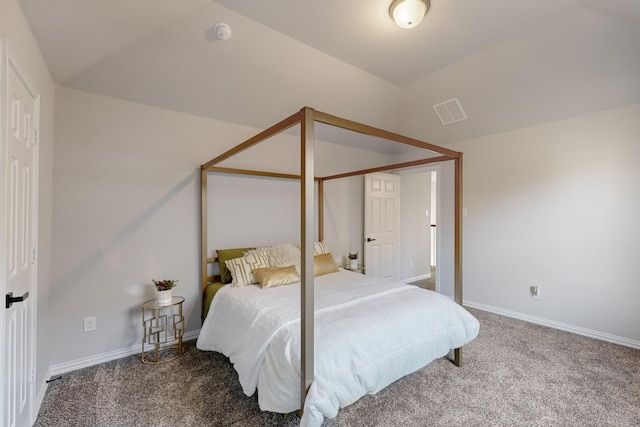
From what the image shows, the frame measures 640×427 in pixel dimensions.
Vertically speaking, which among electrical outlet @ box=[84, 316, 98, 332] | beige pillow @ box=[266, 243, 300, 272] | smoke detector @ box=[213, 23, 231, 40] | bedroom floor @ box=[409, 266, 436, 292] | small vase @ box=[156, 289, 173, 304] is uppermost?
smoke detector @ box=[213, 23, 231, 40]

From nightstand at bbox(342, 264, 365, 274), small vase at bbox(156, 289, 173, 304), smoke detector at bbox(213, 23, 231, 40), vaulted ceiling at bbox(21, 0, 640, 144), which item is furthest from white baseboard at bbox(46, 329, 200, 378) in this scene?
smoke detector at bbox(213, 23, 231, 40)

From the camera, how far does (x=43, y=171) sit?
2016 millimetres

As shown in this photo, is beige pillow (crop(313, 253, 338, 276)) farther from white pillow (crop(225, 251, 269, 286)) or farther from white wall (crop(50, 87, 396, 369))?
white wall (crop(50, 87, 396, 369))

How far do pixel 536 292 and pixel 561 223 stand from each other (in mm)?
863

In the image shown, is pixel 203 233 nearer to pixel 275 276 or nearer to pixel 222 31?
pixel 275 276

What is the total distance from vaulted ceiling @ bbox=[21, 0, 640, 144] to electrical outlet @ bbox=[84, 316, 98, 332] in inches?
79.0

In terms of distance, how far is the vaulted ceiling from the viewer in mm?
1997

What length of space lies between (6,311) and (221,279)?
5.65 feet

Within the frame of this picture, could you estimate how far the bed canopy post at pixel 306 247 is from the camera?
1.45 metres

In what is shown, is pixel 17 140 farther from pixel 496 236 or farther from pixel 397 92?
pixel 496 236

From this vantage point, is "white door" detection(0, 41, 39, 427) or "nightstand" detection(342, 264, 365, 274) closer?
"white door" detection(0, 41, 39, 427)

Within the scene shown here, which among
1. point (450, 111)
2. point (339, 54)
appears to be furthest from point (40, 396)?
point (450, 111)

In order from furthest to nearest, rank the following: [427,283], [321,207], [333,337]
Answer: [427,283], [321,207], [333,337]

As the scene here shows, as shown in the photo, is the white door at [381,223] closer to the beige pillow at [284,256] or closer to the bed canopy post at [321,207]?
the bed canopy post at [321,207]
